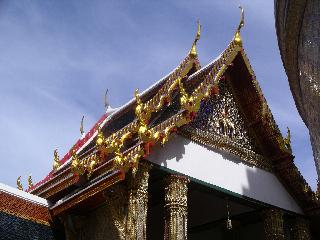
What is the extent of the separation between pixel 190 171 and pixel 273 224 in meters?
1.81

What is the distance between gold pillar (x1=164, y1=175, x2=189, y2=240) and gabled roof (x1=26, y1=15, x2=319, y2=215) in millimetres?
601

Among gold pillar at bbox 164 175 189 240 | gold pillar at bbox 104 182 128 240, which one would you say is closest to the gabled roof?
gold pillar at bbox 104 182 128 240

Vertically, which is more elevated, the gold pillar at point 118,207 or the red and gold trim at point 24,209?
the red and gold trim at point 24,209

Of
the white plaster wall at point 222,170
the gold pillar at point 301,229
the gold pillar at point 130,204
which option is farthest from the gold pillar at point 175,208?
the gold pillar at point 301,229

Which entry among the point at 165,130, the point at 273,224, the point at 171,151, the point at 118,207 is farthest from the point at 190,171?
the point at 273,224

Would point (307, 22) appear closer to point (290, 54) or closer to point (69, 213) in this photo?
point (290, 54)

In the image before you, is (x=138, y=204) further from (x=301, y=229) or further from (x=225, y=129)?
(x=301, y=229)

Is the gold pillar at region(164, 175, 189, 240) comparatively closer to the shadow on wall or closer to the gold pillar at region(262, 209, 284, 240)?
the shadow on wall

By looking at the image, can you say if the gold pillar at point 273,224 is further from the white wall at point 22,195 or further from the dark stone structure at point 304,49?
the white wall at point 22,195

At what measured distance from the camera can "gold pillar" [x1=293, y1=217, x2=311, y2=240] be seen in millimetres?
8055

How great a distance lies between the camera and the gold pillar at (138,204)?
598 cm

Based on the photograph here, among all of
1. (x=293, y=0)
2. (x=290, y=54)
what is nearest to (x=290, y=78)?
(x=290, y=54)

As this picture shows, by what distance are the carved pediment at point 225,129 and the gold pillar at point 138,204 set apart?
1.11 m

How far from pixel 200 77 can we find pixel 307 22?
2582mm
